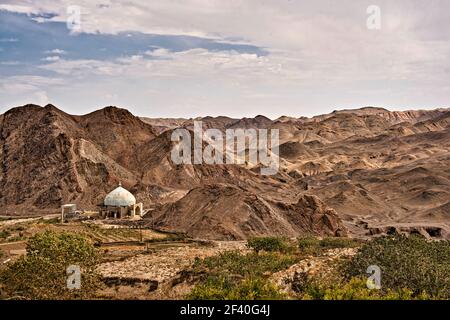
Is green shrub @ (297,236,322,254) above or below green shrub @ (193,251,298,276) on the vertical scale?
below

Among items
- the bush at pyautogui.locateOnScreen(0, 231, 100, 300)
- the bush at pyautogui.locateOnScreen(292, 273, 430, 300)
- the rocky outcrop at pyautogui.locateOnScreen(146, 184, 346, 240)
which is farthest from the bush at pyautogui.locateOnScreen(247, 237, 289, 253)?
the bush at pyautogui.locateOnScreen(0, 231, 100, 300)

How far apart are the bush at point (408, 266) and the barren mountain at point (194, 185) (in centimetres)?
2205

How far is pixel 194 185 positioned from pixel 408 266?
6103 cm

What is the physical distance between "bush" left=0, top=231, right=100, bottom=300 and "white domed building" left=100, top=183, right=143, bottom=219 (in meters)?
33.4

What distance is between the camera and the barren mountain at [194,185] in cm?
5191

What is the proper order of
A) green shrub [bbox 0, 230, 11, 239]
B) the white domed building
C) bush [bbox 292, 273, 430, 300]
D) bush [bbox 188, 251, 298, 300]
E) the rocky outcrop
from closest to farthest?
bush [bbox 292, 273, 430, 300] → bush [bbox 188, 251, 298, 300] → green shrub [bbox 0, 230, 11, 239] → the rocky outcrop → the white domed building

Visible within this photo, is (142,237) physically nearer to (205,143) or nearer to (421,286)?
Answer: (421,286)

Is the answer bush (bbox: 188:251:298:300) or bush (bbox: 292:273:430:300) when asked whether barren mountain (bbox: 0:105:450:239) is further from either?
bush (bbox: 292:273:430:300)

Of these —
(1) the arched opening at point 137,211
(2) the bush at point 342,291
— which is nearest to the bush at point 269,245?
(2) the bush at point 342,291

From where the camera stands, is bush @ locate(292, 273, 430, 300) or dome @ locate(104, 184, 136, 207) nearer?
bush @ locate(292, 273, 430, 300)

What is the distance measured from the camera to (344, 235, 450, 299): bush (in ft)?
67.4

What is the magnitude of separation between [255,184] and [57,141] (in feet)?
111

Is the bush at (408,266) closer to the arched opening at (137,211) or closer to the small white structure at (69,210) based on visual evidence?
the arched opening at (137,211)
